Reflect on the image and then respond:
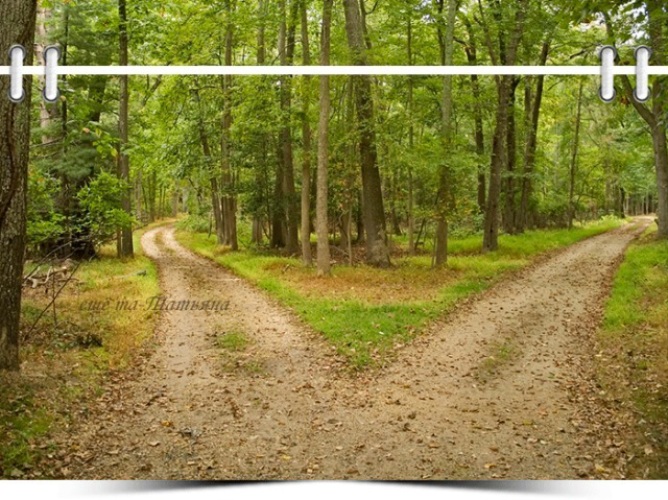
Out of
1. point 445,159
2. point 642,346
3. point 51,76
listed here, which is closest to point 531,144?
point 445,159

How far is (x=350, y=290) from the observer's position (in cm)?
648

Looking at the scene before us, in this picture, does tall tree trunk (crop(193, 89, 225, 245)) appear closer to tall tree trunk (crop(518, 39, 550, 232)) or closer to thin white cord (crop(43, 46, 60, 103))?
tall tree trunk (crop(518, 39, 550, 232))

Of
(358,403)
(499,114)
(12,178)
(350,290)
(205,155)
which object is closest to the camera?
(12,178)

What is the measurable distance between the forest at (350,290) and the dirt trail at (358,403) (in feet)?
0.06

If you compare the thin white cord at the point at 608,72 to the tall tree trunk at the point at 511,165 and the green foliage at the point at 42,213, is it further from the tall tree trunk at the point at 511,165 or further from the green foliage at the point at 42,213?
the tall tree trunk at the point at 511,165

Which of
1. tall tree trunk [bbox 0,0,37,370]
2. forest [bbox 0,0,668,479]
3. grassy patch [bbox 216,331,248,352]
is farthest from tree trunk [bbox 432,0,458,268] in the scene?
tall tree trunk [bbox 0,0,37,370]

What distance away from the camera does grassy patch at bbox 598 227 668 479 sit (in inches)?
124

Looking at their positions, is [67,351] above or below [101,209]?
below

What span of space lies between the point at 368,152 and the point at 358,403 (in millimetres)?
5993

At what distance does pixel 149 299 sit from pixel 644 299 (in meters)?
4.00

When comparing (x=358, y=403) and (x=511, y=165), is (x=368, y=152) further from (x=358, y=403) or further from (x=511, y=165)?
(x=358, y=403)

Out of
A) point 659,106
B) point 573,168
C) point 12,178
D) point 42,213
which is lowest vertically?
point 42,213

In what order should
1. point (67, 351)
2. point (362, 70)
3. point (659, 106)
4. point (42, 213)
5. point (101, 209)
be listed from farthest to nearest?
point (101, 209) → point (42, 213) → point (67, 351) → point (659, 106) → point (362, 70)

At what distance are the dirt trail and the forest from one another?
0.02 meters
